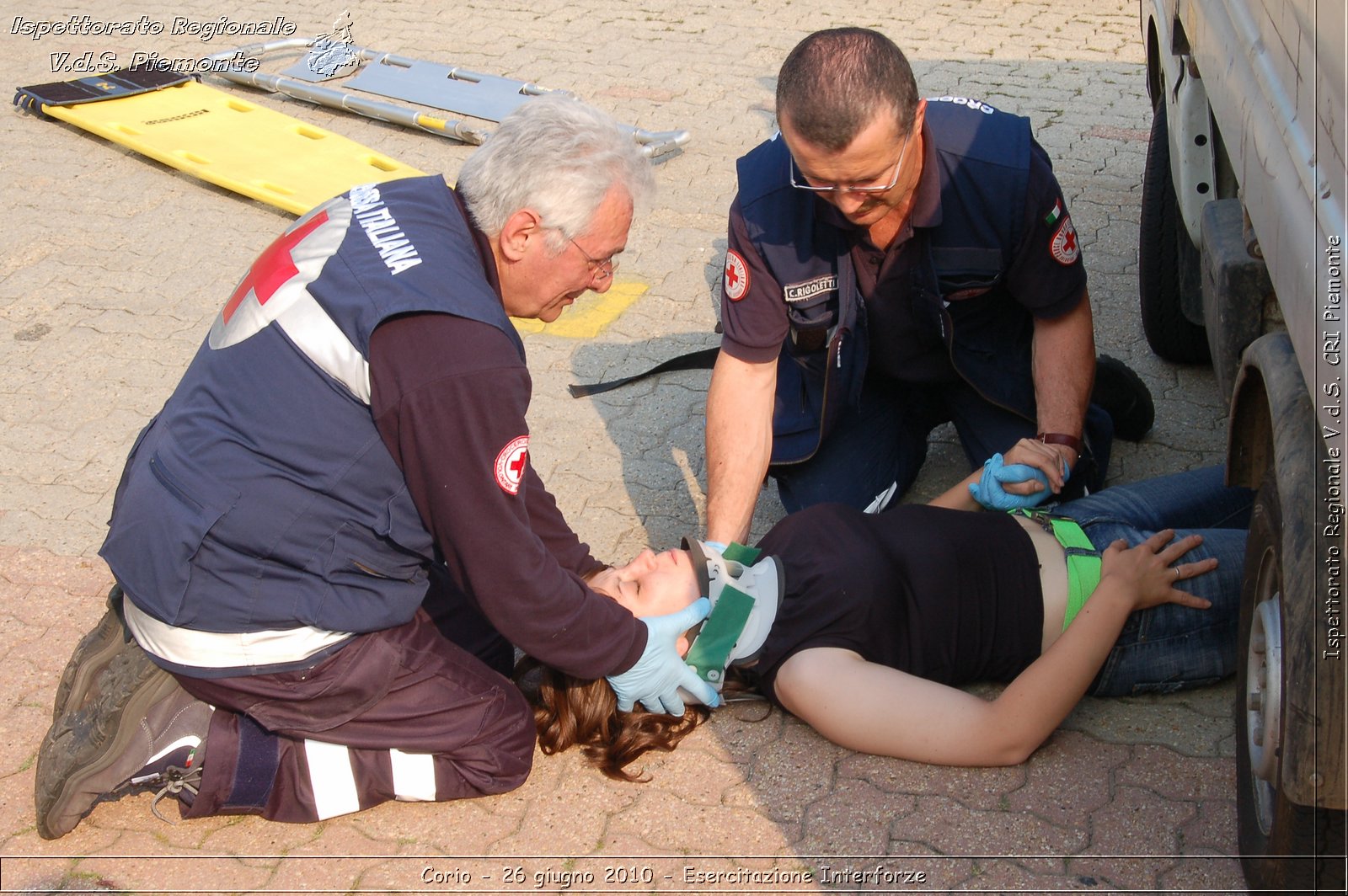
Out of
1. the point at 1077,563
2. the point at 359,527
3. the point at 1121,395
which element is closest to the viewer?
the point at 359,527

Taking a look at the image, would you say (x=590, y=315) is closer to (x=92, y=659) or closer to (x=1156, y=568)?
(x=92, y=659)

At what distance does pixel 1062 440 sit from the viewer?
3082 millimetres

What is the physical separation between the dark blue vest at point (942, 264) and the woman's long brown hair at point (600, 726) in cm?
99

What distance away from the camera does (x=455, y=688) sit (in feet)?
8.61

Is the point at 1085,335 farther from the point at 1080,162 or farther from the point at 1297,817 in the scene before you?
the point at 1080,162

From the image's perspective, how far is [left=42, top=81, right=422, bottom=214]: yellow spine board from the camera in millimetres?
5312

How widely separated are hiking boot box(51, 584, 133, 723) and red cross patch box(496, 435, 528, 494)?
100 cm

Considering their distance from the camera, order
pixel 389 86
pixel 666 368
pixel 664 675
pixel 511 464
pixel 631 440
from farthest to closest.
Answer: pixel 389 86 < pixel 666 368 < pixel 631 440 < pixel 664 675 < pixel 511 464

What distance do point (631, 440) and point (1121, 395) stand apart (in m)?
1.47

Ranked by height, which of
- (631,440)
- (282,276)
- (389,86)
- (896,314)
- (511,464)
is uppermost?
(282,276)

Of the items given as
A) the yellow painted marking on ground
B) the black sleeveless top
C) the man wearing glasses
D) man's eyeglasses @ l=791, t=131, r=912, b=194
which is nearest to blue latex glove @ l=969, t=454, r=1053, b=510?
the man wearing glasses

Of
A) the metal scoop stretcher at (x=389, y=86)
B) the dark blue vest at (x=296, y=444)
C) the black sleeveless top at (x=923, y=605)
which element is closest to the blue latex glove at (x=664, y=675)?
the black sleeveless top at (x=923, y=605)

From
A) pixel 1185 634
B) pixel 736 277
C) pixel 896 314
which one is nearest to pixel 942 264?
pixel 896 314

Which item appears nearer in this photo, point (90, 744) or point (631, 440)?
point (90, 744)
